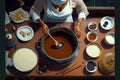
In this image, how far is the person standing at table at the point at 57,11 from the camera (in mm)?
2345

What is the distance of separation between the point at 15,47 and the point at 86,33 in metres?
0.60

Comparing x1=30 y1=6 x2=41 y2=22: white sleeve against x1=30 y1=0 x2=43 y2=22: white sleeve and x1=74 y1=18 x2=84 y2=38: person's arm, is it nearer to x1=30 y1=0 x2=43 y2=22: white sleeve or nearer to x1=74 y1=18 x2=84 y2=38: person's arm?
x1=30 y1=0 x2=43 y2=22: white sleeve

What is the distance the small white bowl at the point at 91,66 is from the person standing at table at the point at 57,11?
0.24m

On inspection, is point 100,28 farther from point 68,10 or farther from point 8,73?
point 8,73

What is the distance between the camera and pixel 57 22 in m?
2.46

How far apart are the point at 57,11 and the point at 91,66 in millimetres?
523

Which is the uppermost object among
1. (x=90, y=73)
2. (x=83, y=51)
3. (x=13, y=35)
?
(x=13, y=35)

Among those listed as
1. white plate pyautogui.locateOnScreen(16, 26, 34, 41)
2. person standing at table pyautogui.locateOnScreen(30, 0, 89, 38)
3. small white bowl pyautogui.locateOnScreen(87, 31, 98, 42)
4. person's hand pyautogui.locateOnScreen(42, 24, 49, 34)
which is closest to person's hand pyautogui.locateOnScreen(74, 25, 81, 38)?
person standing at table pyautogui.locateOnScreen(30, 0, 89, 38)

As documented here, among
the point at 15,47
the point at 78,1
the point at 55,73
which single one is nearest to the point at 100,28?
the point at 78,1

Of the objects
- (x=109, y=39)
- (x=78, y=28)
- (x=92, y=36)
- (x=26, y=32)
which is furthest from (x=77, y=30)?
(x=26, y=32)

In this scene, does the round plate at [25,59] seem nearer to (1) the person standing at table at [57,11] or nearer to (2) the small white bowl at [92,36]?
(1) the person standing at table at [57,11]

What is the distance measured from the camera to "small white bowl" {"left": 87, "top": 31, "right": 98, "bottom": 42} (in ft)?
8.16

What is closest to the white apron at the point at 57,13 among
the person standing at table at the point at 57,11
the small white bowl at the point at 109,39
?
the person standing at table at the point at 57,11

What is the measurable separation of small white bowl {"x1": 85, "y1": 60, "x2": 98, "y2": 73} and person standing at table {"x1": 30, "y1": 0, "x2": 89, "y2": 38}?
0.79 feet
